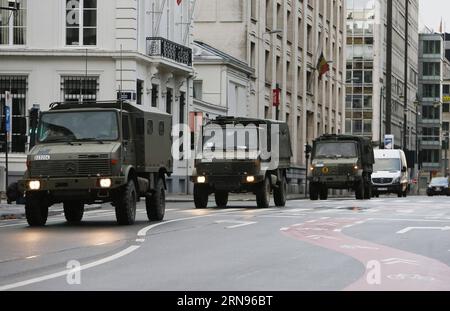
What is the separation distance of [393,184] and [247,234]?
40.5 m

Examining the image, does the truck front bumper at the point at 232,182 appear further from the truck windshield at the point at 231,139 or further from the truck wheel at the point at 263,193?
the truck windshield at the point at 231,139

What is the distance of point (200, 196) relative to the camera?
33.3 m

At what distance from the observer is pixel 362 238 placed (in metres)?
19.4

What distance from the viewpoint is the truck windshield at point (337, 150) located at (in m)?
47.2

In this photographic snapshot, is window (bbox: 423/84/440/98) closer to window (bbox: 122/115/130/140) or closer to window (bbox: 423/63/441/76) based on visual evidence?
window (bbox: 423/63/441/76)

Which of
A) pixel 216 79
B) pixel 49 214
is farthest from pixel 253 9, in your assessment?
pixel 49 214

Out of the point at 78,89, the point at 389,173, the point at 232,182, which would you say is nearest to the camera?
the point at 232,182

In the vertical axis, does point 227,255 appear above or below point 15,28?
below

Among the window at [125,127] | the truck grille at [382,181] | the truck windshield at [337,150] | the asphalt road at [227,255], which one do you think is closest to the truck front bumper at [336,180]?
the truck windshield at [337,150]

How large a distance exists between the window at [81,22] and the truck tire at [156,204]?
64.4 feet

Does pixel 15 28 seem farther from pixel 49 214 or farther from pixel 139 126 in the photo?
pixel 139 126

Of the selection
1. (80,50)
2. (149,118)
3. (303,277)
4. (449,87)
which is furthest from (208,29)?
(449,87)

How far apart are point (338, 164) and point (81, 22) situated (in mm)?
12241
